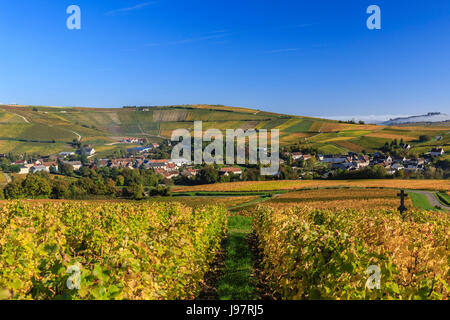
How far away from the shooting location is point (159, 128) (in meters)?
174

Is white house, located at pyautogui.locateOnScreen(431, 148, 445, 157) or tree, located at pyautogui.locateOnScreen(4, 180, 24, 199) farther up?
white house, located at pyautogui.locateOnScreen(431, 148, 445, 157)

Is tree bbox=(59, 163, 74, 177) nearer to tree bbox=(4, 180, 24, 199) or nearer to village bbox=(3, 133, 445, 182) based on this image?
village bbox=(3, 133, 445, 182)

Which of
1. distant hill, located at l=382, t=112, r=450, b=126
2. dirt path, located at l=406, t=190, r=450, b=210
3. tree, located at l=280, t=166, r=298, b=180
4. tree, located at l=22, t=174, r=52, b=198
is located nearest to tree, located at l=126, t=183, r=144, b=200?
tree, located at l=22, t=174, r=52, b=198

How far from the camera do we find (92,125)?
170750 millimetres

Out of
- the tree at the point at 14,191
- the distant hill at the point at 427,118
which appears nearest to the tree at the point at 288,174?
the tree at the point at 14,191

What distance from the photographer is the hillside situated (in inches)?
4574

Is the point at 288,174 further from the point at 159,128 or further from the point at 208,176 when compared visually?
the point at 159,128

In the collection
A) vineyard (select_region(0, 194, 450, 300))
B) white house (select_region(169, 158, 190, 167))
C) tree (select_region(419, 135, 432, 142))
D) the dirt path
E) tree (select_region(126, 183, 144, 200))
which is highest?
tree (select_region(419, 135, 432, 142))

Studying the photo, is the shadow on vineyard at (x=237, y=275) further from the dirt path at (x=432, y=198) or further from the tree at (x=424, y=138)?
the tree at (x=424, y=138)

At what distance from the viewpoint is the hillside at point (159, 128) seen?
381ft

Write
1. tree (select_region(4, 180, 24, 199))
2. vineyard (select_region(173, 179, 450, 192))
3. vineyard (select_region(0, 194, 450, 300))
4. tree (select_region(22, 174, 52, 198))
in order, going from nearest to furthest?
1. vineyard (select_region(0, 194, 450, 300))
2. tree (select_region(4, 180, 24, 199))
3. tree (select_region(22, 174, 52, 198))
4. vineyard (select_region(173, 179, 450, 192))
